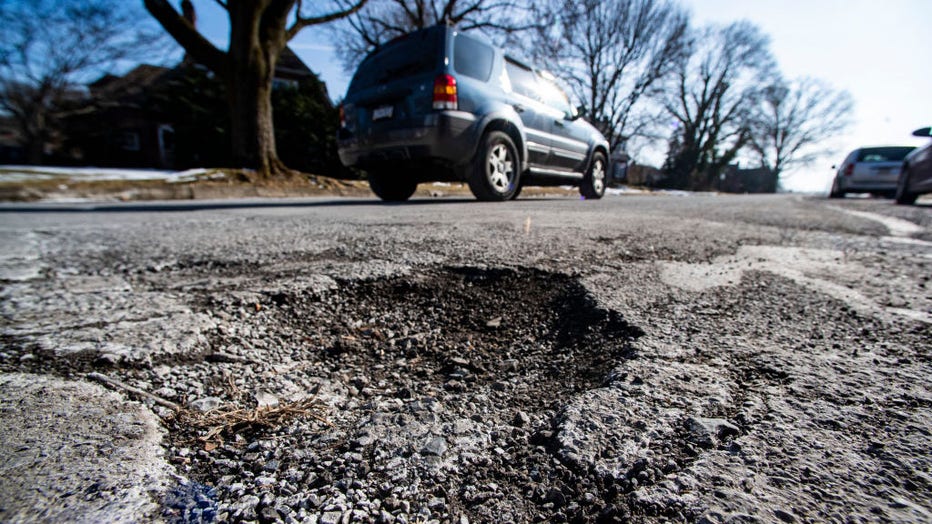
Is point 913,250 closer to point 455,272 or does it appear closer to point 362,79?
point 455,272

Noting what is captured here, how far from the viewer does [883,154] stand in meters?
12.0

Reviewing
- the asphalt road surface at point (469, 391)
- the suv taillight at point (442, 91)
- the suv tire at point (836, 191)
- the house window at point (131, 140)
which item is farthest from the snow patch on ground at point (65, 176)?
the house window at point (131, 140)

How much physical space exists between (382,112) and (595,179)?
13.6 feet

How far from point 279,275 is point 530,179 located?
4.88m

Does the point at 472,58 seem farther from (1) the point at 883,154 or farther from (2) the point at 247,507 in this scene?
(1) the point at 883,154

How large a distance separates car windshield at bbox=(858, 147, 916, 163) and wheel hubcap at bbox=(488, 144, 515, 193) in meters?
12.6

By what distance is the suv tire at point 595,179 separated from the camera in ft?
24.3

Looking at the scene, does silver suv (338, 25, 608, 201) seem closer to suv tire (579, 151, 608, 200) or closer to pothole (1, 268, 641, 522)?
suv tire (579, 151, 608, 200)

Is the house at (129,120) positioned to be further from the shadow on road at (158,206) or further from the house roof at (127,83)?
the shadow on road at (158,206)

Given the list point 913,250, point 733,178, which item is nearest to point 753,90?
point 733,178

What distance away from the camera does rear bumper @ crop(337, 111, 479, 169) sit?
4523mm

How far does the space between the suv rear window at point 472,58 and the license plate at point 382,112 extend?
0.82 meters

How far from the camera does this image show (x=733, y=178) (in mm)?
45094

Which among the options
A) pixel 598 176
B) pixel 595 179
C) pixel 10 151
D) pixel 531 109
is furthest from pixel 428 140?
pixel 10 151
